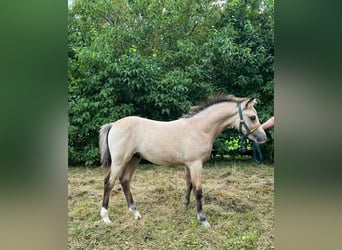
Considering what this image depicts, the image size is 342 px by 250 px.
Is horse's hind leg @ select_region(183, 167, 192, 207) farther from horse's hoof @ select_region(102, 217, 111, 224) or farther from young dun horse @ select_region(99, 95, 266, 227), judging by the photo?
horse's hoof @ select_region(102, 217, 111, 224)

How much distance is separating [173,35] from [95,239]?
184 centimetres

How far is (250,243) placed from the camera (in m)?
2.32

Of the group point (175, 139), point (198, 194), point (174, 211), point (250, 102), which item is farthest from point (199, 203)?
point (250, 102)

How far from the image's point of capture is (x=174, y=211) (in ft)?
8.42

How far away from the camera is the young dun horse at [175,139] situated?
2500mm

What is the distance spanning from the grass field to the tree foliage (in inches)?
11.0

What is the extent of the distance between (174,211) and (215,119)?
33.5 inches

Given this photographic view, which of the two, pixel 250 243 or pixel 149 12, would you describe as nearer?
pixel 250 243

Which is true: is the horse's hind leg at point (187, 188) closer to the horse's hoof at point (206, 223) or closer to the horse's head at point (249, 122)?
the horse's hoof at point (206, 223)

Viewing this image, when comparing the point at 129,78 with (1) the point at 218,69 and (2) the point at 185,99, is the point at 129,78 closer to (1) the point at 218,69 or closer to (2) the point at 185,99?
(2) the point at 185,99

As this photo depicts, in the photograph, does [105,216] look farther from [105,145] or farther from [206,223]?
[206,223]

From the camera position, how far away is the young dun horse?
98.4 inches
